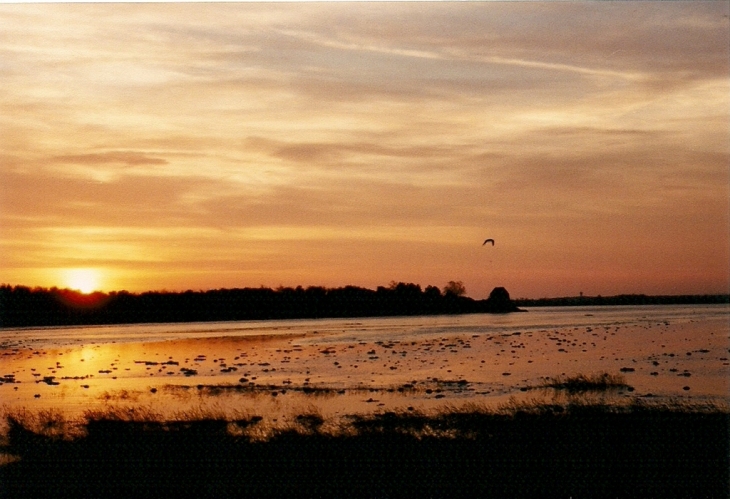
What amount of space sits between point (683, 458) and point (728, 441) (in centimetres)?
156

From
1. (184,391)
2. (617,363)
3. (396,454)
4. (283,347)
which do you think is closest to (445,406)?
(396,454)

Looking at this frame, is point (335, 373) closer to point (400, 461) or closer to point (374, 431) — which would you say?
point (374, 431)

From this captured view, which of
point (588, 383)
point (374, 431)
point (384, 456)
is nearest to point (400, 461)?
point (384, 456)

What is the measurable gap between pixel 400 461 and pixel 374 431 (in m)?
2.63

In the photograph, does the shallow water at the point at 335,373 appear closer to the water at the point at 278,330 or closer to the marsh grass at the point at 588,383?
→ the marsh grass at the point at 588,383

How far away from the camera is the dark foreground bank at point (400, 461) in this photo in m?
14.5

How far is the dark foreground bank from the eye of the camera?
47.6 feet

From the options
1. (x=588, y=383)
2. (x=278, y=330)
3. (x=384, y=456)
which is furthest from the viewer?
(x=278, y=330)

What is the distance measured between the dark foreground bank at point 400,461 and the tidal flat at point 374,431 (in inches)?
1.6

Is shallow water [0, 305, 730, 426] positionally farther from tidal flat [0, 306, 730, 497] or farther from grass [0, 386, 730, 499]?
grass [0, 386, 730, 499]

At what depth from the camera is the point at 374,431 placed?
18188 mm

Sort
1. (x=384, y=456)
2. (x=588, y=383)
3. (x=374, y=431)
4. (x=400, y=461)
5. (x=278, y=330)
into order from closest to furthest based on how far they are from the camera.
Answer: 1. (x=400, y=461)
2. (x=384, y=456)
3. (x=374, y=431)
4. (x=588, y=383)
5. (x=278, y=330)

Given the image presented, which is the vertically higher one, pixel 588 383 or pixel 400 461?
pixel 588 383

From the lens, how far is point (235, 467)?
15.7 metres
